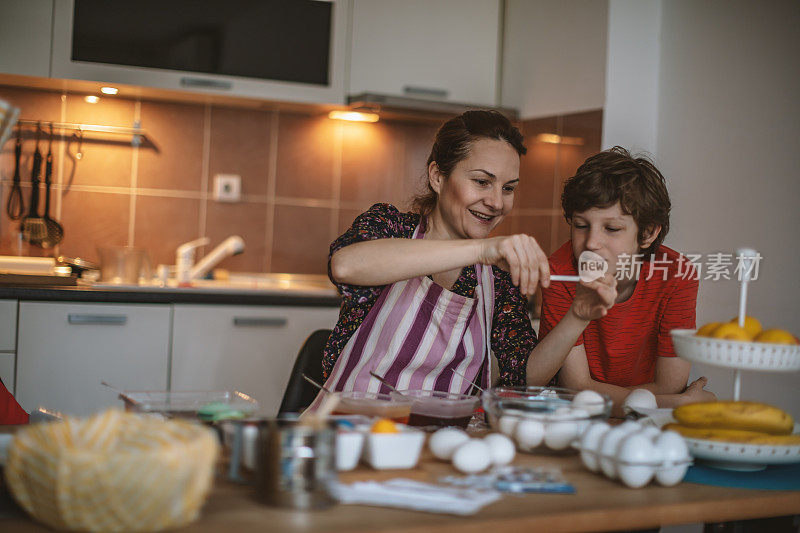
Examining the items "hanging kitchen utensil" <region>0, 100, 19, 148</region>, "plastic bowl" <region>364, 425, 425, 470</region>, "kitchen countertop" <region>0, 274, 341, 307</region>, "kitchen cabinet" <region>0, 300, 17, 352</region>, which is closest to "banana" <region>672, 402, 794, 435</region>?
"plastic bowl" <region>364, 425, 425, 470</region>

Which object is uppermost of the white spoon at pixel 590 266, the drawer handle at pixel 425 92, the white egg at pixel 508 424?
the drawer handle at pixel 425 92

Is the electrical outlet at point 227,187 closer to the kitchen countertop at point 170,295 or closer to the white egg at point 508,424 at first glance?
the kitchen countertop at point 170,295

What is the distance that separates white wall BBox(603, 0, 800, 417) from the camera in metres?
2.32

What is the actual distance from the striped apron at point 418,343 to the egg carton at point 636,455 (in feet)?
2.11

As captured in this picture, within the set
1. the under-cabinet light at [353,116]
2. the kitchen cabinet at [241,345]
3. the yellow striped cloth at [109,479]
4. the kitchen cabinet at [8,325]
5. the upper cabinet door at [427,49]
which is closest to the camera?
the yellow striped cloth at [109,479]

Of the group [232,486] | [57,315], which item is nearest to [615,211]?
[232,486]

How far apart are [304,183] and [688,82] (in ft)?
5.17

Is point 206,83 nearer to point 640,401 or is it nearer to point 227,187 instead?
point 227,187

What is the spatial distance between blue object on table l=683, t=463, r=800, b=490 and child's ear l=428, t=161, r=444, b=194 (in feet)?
3.01

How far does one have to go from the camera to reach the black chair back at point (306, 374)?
5.80ft

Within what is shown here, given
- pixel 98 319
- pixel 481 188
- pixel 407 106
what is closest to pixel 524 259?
pixel 481 188

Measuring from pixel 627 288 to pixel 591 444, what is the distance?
806mm

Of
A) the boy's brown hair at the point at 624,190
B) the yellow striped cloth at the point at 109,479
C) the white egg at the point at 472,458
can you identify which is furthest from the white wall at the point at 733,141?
the yellow striped cloth at the point at 109,479

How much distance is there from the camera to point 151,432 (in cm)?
82
